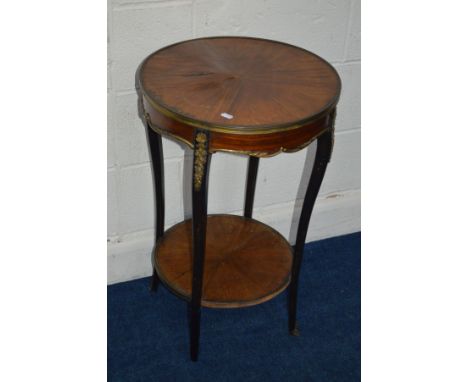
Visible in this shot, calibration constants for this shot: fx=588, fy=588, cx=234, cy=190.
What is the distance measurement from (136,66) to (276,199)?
0.87 m

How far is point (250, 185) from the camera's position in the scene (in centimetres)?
231

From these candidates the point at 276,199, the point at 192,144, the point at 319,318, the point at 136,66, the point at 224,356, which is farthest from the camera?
the point at 276,199

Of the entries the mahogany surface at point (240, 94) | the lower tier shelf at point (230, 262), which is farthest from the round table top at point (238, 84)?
the lower tier shelf at point (230, 262)

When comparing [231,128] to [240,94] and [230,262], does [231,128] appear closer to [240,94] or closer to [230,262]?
[240,94]

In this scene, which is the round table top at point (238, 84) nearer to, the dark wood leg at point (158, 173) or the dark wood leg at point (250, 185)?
the dark wood leg at point (158, 173)

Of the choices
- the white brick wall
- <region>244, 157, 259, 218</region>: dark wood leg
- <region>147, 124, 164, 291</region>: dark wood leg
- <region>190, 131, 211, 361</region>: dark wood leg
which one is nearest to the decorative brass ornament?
<region>190, 131, 211, 361</region>: dark wood leg

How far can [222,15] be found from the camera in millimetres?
1958

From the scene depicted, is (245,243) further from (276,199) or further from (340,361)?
(340,361)

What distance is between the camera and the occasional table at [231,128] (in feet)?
4.99

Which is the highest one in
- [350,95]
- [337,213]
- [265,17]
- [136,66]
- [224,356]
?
[265,17]

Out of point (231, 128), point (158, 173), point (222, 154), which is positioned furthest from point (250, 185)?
point (231, 128)

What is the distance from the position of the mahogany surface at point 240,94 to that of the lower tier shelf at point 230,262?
0.63 meters

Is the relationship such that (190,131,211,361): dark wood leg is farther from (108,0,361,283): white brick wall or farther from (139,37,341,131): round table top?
(108,0,361,283): white brick wall

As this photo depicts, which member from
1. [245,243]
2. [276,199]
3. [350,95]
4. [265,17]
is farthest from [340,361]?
[265,17]
